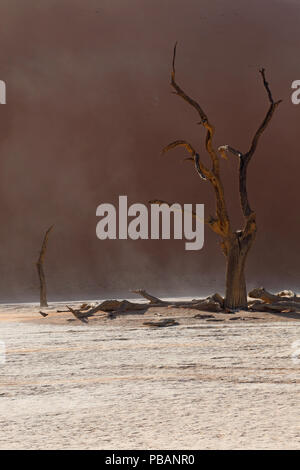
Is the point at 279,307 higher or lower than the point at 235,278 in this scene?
lower

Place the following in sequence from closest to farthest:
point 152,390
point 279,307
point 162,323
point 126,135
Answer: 1. point 152,390
2. point 162,323
3. point 279,307
4. point 126,135

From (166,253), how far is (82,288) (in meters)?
4.90

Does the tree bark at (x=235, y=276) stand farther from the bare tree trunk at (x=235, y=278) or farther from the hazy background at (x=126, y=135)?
the hazy background at (x=126, y=135)

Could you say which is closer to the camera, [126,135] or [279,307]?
[279,307]

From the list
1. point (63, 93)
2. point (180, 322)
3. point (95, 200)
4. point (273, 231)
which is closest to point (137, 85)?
point (63, 93)

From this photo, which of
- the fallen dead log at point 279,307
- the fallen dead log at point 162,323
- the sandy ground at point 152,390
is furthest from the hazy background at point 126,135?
the sandy ground at point 152,390

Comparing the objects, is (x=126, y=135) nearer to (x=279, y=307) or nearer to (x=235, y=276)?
(x=235, y=276)

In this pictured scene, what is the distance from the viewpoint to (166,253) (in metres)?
33.6

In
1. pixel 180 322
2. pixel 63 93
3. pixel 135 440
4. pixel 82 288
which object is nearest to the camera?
pixel 135 440

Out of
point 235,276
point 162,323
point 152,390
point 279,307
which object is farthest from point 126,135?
point 152,390

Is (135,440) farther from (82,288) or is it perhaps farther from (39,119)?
(39,119)

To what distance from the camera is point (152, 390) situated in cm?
463

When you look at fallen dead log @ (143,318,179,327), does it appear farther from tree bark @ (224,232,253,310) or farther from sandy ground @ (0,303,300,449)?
tree bark @ (224,232,253,310)

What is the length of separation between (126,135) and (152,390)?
31.3m
